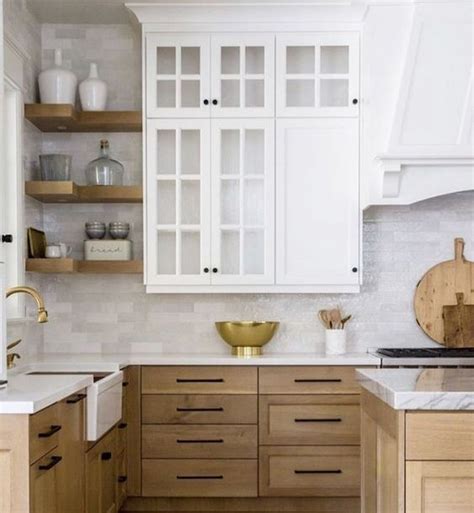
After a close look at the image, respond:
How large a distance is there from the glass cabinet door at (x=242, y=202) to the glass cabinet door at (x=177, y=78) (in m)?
0.18

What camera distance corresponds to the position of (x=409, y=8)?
3926mm

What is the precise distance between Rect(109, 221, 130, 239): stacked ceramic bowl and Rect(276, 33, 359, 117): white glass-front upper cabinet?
1115 mm

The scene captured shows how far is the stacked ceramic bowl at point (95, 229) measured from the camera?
170 inches

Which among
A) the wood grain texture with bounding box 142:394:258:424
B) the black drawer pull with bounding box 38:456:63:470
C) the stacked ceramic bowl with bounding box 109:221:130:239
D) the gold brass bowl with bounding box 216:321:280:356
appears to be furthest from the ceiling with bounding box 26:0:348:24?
the black drawer pull with bounding box 38:456:63:470

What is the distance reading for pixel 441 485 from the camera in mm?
2105

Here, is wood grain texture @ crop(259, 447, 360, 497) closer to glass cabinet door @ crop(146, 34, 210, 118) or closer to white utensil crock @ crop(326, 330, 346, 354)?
white utensil crock @ crop(326, 330, 346, 354)

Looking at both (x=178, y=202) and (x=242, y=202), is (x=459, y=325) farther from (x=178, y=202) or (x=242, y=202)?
(x=178, y=202)

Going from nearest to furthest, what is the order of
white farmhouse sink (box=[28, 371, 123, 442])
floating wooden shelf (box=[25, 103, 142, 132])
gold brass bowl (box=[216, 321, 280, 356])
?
white farmhouse sink (box=[28, 371, 123, 442])
floating wooden shelf (box=[25, 103, 142, 132])
gold brass bowl (box=[216, 321, 280, 356])

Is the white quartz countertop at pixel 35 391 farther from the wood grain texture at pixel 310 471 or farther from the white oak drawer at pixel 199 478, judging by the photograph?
the wood grain texture at pixel 310 471

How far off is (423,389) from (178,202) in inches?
91.0

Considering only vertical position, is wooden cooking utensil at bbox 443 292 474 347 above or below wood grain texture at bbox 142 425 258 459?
above

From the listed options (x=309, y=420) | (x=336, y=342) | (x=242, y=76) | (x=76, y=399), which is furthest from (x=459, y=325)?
(x=76, y=399)

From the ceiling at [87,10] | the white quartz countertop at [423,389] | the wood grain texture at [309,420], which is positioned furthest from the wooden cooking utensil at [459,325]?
the ceiling at [87,10]

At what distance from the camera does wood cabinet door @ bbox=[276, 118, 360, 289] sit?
4.15 metres
